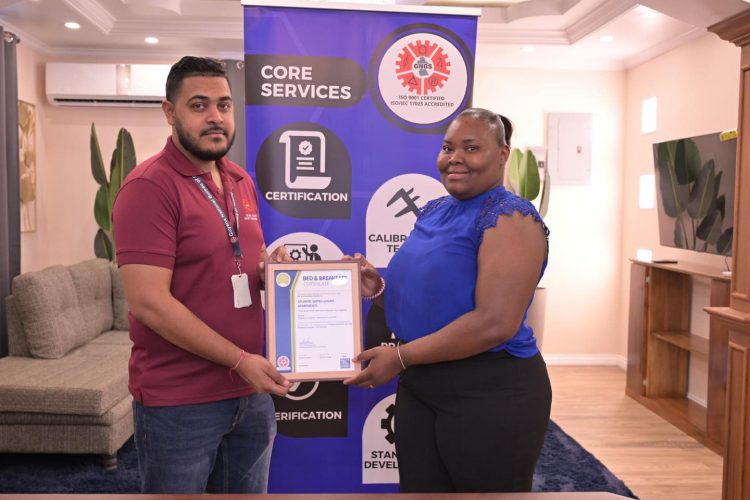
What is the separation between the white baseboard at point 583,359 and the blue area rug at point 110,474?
7.91 ft

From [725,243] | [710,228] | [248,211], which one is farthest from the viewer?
[710,228]

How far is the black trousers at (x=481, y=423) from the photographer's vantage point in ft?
5.56

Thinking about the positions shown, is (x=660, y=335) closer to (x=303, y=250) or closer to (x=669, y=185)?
(x=669, y=185)

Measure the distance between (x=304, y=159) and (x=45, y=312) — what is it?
2.42 meters

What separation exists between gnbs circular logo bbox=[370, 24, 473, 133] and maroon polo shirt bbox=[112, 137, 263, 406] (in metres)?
0.99

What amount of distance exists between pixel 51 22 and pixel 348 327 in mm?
4479

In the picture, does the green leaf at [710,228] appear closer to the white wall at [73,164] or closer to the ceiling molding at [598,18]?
the ceiling molding at [598,18]

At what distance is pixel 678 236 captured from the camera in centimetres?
495

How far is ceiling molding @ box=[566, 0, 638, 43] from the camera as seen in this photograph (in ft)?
15.0

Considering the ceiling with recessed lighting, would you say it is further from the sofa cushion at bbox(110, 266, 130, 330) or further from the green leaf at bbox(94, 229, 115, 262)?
the sofa cushion at bbox(110, 266, 130, 330)

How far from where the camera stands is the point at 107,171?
20.0 ft

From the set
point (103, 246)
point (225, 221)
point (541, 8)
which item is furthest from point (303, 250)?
point (103, 246)

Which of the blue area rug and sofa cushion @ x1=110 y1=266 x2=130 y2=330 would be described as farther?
sofa cushion @ x1=110 y1=266 x2=130 y2=330

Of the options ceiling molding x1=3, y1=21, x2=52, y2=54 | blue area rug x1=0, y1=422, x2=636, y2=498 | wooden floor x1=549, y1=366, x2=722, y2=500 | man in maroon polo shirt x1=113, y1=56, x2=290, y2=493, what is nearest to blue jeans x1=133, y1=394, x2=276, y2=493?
man in maroon polo shirt x1=113, y1=56, x2=290, y2=493
